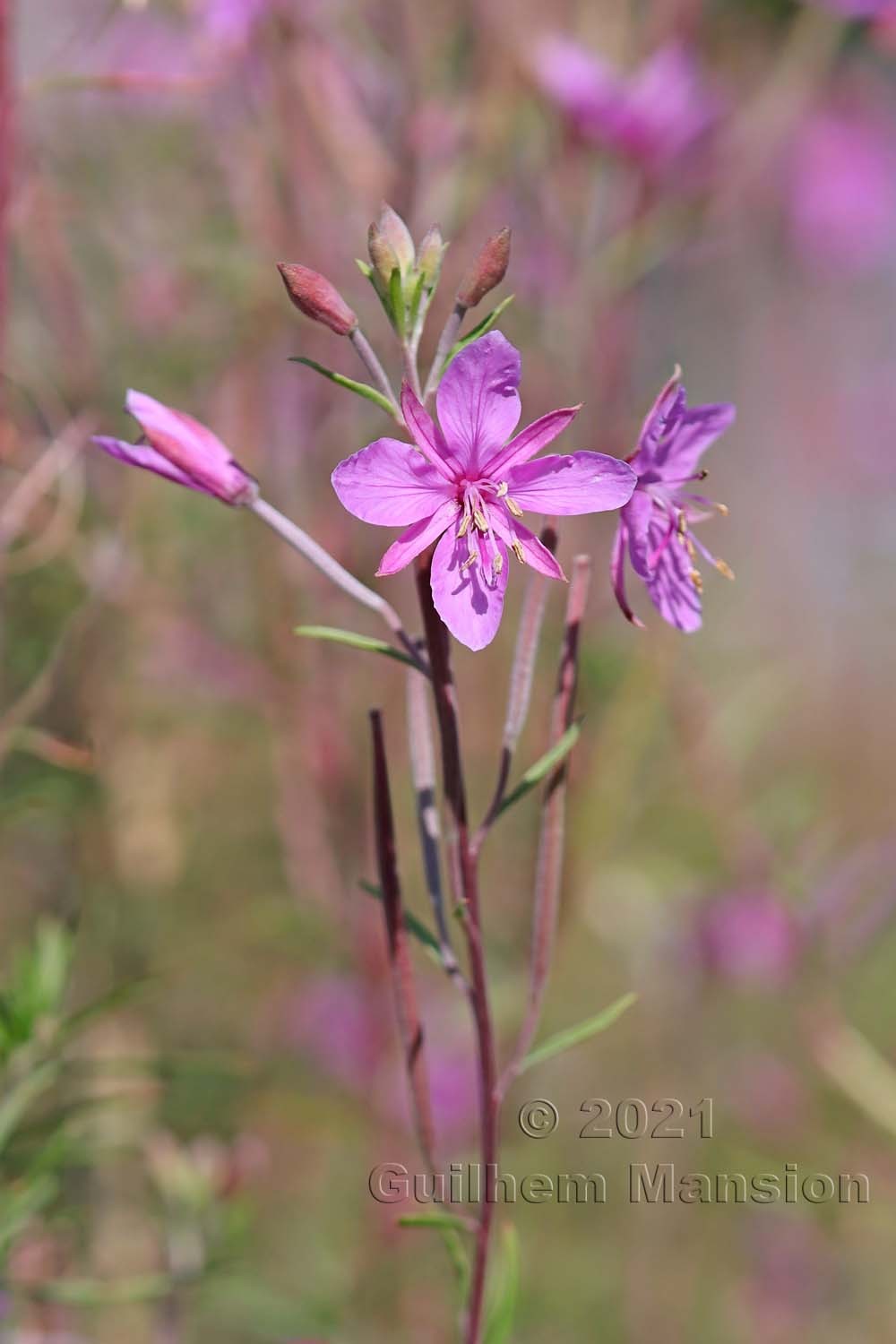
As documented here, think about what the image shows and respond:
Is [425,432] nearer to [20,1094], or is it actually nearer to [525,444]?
[525,444]

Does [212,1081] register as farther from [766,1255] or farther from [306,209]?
[766,1255]

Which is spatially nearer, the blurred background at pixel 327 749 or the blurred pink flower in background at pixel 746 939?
the blurred background at pixel 327 749

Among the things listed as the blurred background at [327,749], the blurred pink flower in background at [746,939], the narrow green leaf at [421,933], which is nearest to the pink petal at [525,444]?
the narrow green leaf at [421,933]

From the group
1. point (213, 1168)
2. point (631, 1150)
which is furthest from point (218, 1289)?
point (631, 1150)

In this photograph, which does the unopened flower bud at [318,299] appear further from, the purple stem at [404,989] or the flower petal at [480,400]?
the purple stem at [404,989]

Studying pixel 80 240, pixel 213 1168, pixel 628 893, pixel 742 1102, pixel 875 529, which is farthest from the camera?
pixel 875 529

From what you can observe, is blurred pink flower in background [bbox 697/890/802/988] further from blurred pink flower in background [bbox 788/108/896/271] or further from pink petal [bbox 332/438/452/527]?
blurred pink flower in background [bbox 788/108/896/271]
